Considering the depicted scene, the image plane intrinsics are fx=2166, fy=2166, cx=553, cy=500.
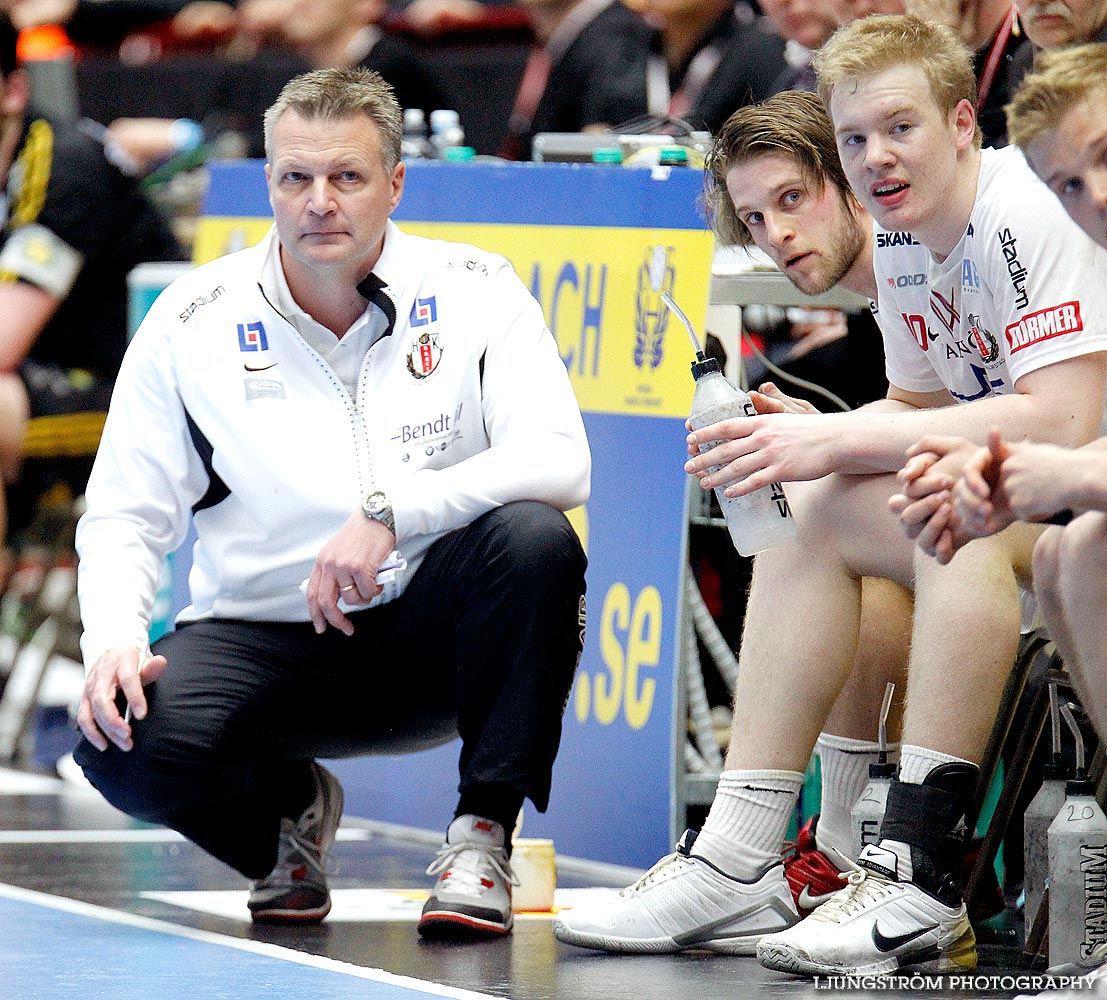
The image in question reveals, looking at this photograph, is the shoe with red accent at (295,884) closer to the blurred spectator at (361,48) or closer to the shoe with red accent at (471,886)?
the shoe with red accent at (471,886)

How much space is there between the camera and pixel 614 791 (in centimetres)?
418

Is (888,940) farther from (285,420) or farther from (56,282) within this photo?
(56,282)

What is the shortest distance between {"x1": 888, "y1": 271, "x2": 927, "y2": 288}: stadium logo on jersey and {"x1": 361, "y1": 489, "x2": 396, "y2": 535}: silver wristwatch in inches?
33.1

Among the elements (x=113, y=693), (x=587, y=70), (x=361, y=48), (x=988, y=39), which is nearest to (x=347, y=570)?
(x=113, y=693)

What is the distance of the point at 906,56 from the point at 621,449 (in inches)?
53.1

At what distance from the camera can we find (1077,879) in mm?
2914

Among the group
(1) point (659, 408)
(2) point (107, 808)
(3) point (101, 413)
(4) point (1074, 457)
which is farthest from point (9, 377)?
(4) point (1074, 457)

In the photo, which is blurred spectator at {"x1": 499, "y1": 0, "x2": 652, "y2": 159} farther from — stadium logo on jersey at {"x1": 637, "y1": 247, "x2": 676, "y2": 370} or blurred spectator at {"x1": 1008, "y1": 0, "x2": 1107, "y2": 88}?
blurred spectator at {"x1": 1008, "y1": 0, "x2": 1107, "y2": 88}

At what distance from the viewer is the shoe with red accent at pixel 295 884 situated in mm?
3533

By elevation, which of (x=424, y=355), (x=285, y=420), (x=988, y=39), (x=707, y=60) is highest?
(x=707, y=60)

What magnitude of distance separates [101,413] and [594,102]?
5.54ft

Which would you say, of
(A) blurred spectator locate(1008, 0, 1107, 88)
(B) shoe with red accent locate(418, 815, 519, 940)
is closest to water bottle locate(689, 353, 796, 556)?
(B) shoe with red accent locate(418, 815, 519, 940)

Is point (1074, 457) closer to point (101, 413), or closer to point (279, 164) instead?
point (279, 164)

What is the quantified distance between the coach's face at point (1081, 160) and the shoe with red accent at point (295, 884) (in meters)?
1.76
